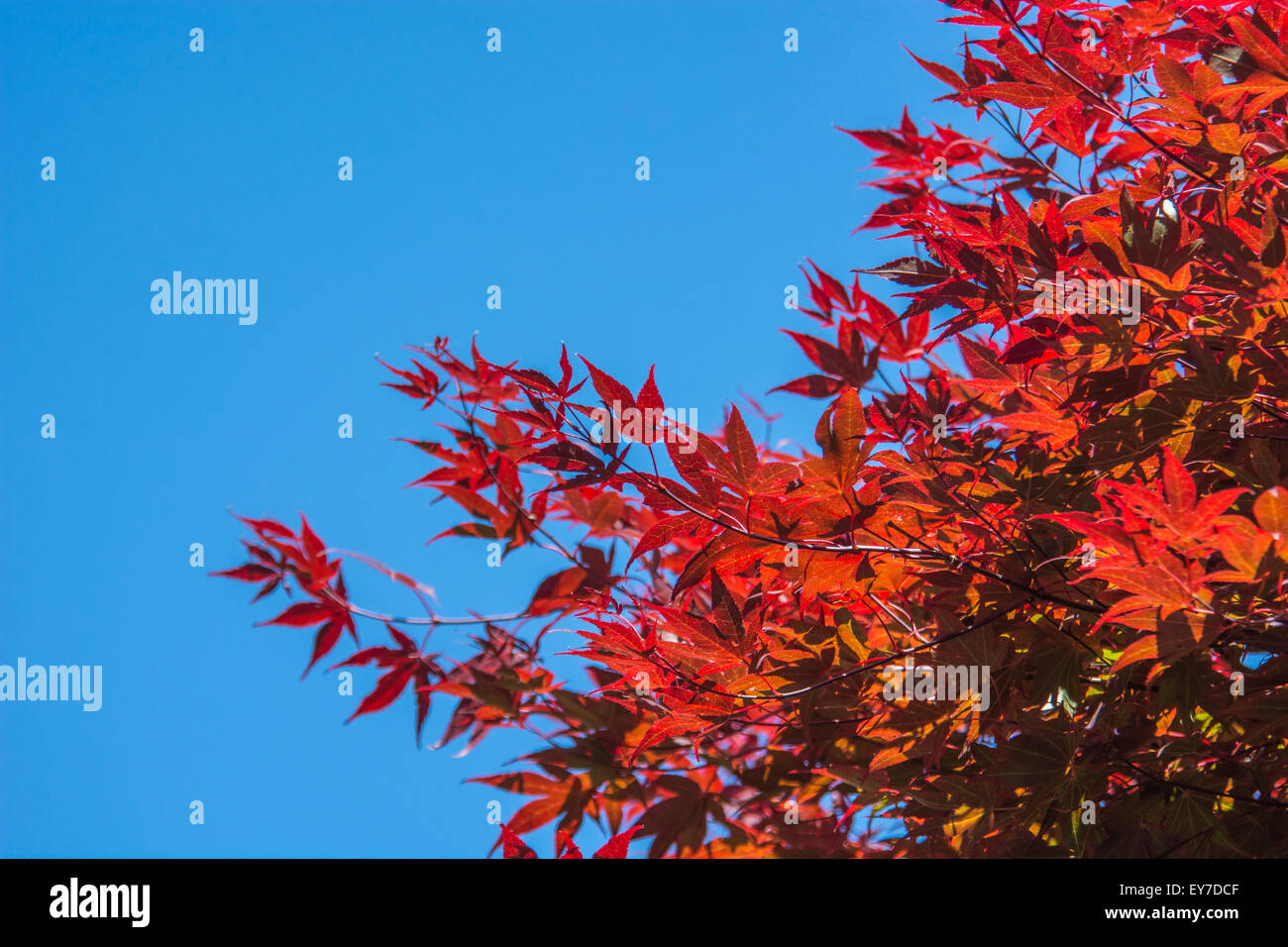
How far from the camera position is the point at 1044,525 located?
1423 millimetres

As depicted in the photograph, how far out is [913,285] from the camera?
5.31ft

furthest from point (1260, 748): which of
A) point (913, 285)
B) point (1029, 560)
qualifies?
point (913, 285)

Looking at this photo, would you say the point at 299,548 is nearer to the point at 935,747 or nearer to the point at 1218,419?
the point at 935,747

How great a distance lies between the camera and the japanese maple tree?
4.13ft

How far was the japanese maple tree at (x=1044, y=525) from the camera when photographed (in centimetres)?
126

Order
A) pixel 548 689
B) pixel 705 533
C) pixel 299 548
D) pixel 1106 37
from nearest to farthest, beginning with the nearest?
pixel 705 533 → pixel 1106 37 → pixel 548 689 → pixel 299 548

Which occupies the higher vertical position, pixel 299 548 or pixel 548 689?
pixel 299 548

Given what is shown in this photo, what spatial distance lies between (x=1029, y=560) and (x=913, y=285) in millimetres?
565

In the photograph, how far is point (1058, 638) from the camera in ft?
4.73

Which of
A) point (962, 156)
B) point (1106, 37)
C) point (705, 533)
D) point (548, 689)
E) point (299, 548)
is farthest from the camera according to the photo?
point (962, 156)

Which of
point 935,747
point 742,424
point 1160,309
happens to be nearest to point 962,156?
point 1160,309
